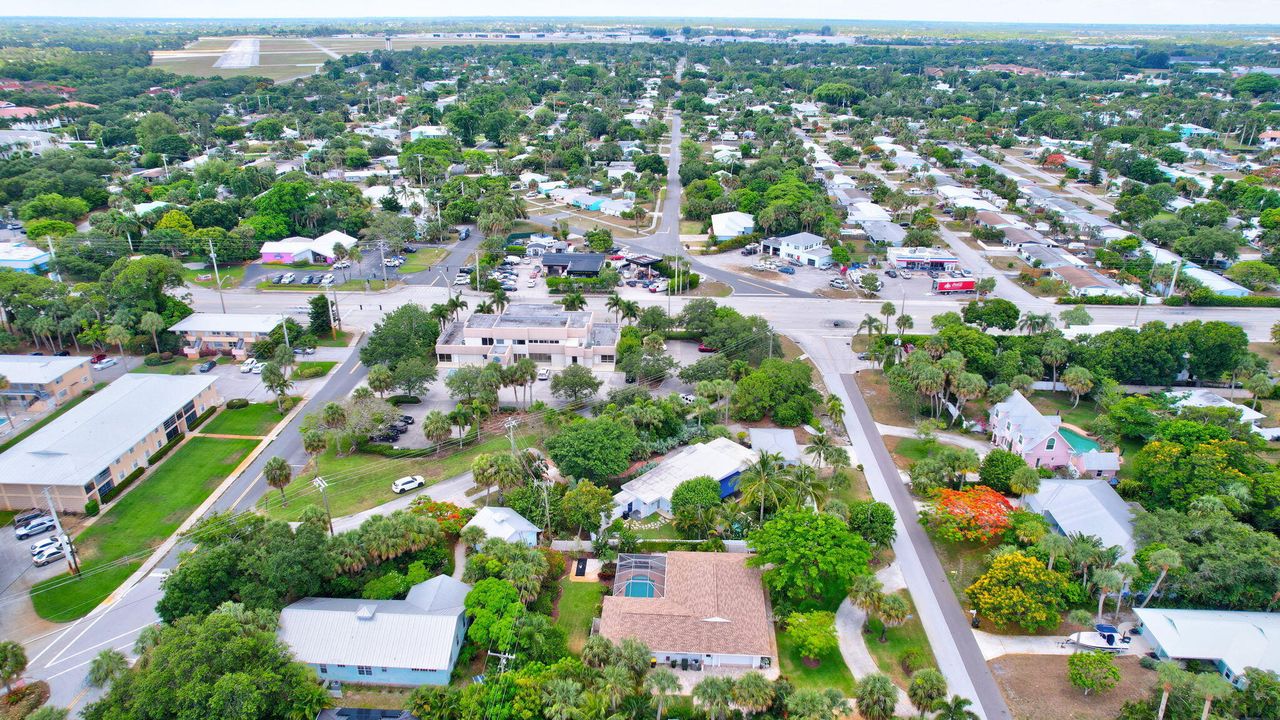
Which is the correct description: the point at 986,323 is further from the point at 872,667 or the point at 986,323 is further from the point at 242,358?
the point at 242,358

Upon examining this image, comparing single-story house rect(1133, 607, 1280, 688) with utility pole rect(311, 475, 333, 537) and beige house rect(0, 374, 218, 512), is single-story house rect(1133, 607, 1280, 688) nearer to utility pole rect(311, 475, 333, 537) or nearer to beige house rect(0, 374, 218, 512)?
utility pole rect(311, 475, 333, 537)

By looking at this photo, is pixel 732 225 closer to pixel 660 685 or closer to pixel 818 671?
pixel 818 671

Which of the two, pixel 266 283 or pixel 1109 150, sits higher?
pixel 1109 150

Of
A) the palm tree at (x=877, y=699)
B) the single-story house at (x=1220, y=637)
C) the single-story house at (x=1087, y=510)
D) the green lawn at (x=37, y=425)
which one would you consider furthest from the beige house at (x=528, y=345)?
the single-story house at (x=1220, y=637)

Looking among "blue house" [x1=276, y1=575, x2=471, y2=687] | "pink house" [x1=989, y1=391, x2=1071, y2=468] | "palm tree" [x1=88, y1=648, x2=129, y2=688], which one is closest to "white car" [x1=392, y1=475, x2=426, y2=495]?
"blue house" [x1=276, y1=575, x2=471, y2=687]

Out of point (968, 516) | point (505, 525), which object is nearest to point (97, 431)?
point (505, 525)

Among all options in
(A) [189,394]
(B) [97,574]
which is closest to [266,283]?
(A) [189,394]

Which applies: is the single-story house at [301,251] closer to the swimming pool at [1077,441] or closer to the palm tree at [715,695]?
the palm tree at [715,695]
